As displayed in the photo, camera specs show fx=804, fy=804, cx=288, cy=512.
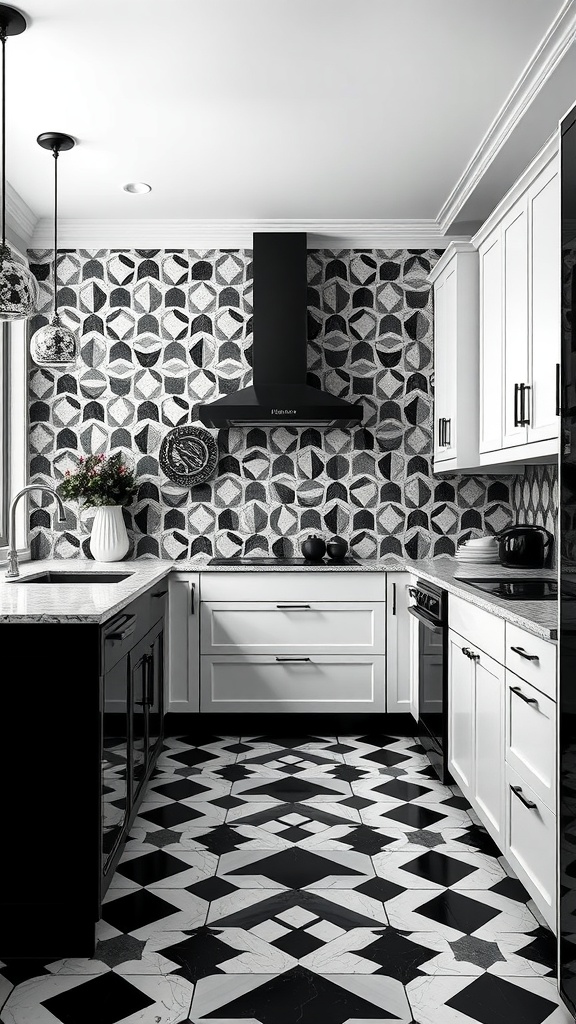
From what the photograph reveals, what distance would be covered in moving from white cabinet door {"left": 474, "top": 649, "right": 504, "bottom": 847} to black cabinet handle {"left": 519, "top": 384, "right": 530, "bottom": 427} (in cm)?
85

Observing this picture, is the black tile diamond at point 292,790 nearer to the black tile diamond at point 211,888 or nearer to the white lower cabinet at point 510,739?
the white lower cabinet at point 510,739

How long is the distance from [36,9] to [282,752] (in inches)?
122

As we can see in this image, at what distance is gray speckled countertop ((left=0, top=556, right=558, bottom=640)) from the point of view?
6.94 ft

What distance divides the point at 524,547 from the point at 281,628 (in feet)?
4.18

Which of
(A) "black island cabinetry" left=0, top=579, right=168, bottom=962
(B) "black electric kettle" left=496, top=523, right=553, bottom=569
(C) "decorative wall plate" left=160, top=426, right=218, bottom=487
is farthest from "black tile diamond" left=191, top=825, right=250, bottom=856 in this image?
(C) "decorative wall plate" left=160, top=426, right=218, bottom=487

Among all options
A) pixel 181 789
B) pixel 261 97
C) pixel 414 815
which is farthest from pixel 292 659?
pixel 261 97

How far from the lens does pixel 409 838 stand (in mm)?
2807

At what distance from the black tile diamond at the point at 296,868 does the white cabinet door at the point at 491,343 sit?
5.89ft

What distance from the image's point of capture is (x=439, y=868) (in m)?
2.57

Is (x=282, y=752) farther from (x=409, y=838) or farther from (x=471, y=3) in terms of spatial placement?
(x=471, y=3)

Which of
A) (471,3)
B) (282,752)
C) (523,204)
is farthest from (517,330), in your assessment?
(282,752)

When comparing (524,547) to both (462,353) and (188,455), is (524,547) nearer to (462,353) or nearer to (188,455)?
(462,353)

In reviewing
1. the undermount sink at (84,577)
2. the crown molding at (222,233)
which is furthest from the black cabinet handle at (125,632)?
the crown molding at (222,233)

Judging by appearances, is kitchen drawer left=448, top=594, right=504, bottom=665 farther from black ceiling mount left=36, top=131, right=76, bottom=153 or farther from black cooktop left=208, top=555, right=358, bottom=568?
black ceiling mount left=36, top=131, right=76, bottom=153
